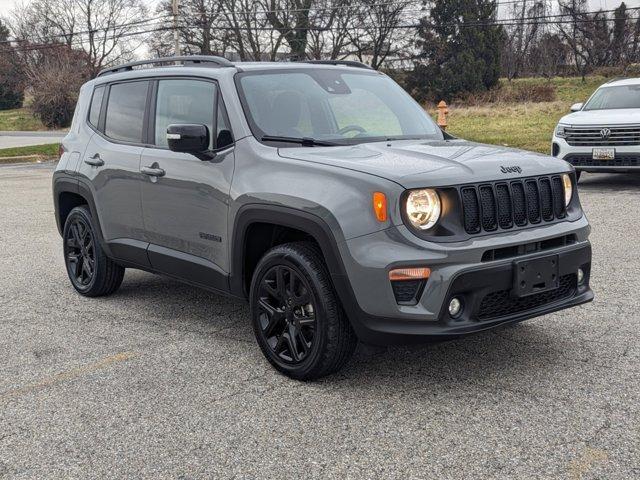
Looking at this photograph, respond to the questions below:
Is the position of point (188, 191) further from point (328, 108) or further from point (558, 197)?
point (558, 197)

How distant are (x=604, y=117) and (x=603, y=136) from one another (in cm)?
→ 41

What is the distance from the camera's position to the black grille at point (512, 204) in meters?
3.90

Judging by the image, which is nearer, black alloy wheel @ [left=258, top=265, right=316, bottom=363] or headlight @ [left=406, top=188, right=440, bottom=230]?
headlight @ [left=406, top=188, right=440, bottom=230]

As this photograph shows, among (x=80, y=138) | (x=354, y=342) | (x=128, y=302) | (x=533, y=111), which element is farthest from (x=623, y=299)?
(x=533, y=111)

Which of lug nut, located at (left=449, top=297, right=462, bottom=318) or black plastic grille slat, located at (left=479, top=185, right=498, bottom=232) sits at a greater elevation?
black plastic grille slat, located at (left=479, top=185, right=498, bottom=232)

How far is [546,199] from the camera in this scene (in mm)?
4250

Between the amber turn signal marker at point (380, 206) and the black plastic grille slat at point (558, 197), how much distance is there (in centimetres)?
110

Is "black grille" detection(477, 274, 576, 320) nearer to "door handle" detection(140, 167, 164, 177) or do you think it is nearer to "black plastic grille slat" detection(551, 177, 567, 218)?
"black plastic grille slat" detection(551, 177, 567, 218)

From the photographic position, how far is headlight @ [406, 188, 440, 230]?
3826 millimetres

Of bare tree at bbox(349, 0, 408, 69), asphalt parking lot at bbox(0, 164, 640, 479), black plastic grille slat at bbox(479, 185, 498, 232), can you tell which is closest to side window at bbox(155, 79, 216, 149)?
asphalt parking lot at bbox(0, 164, 640, 479)

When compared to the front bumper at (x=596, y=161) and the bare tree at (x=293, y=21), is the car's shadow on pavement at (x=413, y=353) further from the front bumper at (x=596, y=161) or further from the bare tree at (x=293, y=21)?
the bare tree at (x=293, y=21)

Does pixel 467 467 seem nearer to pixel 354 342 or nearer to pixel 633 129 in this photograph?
pixel 354 342

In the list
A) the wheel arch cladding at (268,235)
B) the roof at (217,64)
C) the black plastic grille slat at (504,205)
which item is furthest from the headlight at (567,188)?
the roof at (217,64)

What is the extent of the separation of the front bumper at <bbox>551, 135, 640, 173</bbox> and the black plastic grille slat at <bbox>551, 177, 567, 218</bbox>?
7986 mm
